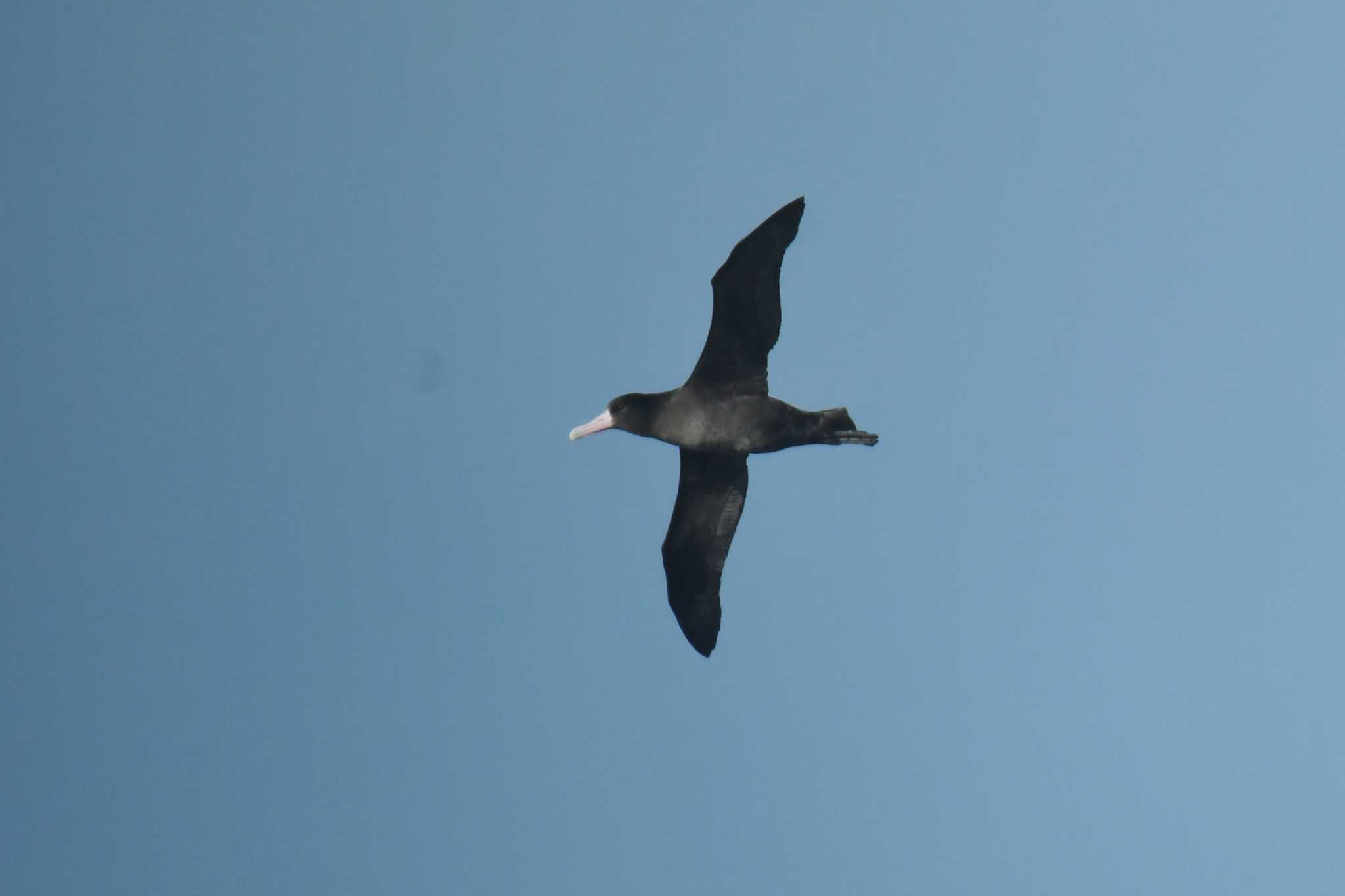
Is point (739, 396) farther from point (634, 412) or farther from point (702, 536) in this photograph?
point (702, 536)

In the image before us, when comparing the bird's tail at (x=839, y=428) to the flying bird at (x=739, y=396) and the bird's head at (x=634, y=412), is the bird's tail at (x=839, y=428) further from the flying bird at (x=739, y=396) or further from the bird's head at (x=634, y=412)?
the bird's head at (x=634, y=412)

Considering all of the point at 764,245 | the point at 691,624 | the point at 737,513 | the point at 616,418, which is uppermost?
the point at 764,245

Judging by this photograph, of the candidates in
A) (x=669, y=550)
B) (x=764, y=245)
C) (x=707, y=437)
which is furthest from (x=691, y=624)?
(x=764, y=245)

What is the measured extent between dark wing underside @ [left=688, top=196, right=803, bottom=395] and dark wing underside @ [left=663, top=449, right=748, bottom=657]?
4.39 feet

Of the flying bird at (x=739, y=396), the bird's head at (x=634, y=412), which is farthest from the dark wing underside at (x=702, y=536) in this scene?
the bird's head at (x=634, y=412)

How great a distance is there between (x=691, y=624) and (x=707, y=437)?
8.48 ft

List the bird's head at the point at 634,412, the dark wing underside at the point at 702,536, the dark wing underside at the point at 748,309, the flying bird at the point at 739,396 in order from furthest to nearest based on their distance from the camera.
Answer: the dark wing underside at the point at 702,536 < the bird's head at the point at 634,412 < the flying bird at the point at 739,396 < the dark wing underside at the point at 748,309

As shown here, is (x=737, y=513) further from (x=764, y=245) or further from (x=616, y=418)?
(x=764, y=245)

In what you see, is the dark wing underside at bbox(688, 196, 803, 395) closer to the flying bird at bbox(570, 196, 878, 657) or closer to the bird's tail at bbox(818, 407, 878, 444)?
the flying bird at bbox(570, 196, 878, 657)

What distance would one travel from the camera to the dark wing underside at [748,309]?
53.1ft

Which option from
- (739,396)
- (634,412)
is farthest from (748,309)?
(634,412)

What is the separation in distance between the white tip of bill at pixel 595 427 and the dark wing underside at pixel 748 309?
104 cm

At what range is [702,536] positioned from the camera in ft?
60.4

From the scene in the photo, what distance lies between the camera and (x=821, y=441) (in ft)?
56.0
